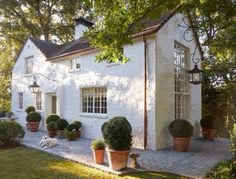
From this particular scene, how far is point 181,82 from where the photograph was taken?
564 inches

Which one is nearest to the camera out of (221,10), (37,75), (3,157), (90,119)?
(221,10)

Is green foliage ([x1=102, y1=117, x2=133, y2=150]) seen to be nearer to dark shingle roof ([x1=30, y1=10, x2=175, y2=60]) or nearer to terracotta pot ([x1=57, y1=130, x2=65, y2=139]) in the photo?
dark shingle roof ([x1=30, y1=10, x2=175, y2=60])

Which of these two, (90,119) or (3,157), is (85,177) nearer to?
(3,157)

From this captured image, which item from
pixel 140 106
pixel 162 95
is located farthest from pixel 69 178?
pixel 162 95

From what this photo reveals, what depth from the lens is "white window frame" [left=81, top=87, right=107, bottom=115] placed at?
14078 mm

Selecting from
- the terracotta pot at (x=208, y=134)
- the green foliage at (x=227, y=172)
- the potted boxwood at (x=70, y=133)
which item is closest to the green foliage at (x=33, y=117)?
the potted boxwood at (x=70, y=133)

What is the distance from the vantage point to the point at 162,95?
12.0m

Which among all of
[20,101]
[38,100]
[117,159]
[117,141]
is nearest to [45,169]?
[117,159]

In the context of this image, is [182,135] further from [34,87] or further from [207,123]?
[34,87]

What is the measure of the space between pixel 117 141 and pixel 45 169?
2625 mm

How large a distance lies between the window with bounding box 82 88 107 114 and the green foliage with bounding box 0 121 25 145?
12.8ft

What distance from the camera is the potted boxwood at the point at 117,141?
800cm

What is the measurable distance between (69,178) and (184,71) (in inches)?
374

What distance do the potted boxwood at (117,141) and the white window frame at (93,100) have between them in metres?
5.77
